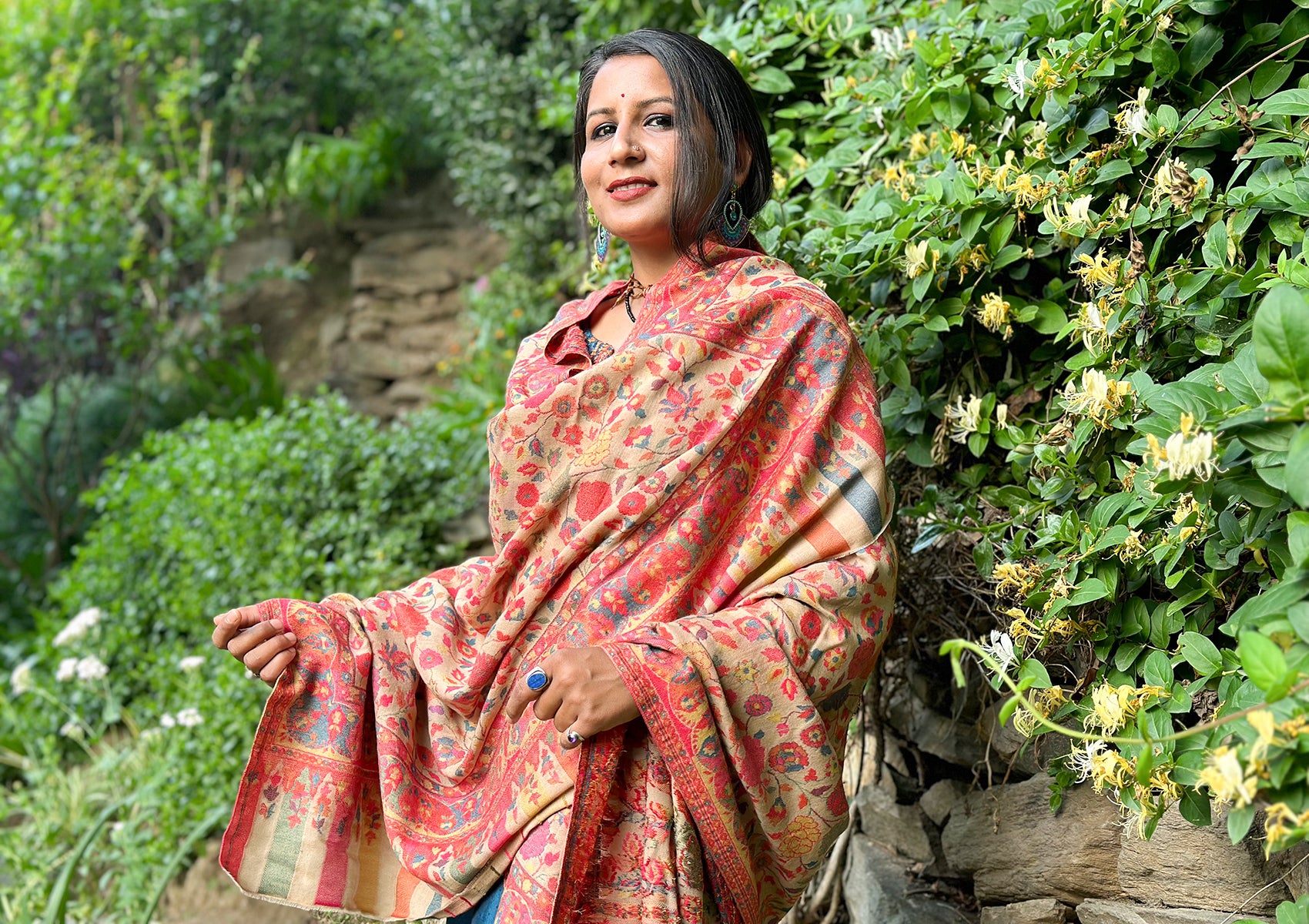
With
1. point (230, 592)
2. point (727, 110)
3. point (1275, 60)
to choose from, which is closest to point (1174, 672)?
point (1275, 60)

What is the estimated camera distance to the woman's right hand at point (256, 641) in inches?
72.9

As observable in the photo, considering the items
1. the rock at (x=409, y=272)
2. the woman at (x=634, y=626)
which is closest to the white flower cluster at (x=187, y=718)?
the woman at (x=634, y=626)

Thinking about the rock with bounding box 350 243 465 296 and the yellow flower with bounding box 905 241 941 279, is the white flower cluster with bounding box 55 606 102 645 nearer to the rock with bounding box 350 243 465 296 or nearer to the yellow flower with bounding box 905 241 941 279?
the yellow flower with bounding box 905 241 941 279

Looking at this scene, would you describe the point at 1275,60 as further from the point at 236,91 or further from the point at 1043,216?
the point at 236,91

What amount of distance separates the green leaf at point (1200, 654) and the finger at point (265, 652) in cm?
141

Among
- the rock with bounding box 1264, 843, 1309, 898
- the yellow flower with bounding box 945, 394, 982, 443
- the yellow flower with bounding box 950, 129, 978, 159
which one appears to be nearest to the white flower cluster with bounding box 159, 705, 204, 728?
the yellow flower with bounding box 945, 394, 982, 443

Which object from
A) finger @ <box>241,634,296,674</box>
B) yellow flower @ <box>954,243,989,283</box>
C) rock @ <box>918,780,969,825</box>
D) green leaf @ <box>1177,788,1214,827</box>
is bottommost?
rock @ <box>918,780,969,825</box>

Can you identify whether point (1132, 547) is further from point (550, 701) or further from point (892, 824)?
point (892, 824)

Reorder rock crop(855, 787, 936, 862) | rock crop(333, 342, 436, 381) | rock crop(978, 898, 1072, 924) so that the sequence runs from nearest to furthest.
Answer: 1. rock crop(978, 898, 1072, 924)
2. rock crop(855, 787, 936, 862)
3. rock crop(333, 342, 436, 381)

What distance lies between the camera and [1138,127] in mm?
1873

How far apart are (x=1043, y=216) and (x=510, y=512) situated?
1.16m

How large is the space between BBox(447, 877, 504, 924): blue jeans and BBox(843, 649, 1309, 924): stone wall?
0.94 m

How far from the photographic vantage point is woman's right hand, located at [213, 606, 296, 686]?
1853mm

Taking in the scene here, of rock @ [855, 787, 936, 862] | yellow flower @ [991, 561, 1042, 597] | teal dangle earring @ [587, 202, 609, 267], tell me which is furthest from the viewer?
rock @ [855, 787, 936, 862]
